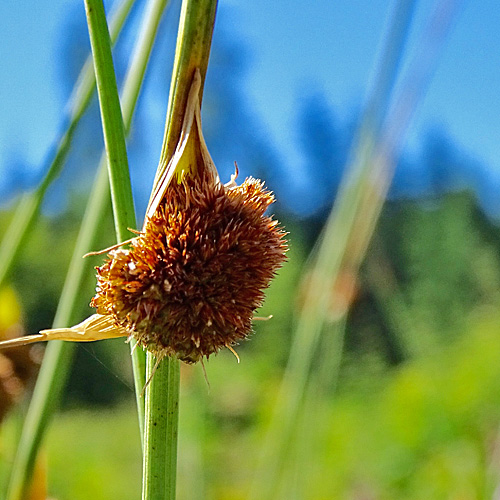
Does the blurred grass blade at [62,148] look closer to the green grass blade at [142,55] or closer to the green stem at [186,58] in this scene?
the green grass blade at [142,55]

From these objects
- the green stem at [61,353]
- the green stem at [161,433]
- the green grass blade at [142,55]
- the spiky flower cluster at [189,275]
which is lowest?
the green stem at [161,433]

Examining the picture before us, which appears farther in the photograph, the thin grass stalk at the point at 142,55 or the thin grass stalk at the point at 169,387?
the thin grass stalk at the point at 142,55

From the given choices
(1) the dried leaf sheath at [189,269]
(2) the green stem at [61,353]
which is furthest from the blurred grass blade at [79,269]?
(1) the dried leaf sheath at [189,269]

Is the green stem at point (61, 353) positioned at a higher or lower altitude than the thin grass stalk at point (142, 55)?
lower

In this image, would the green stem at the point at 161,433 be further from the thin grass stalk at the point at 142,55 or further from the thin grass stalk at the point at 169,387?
the thin grass stalk at the point at 142,55

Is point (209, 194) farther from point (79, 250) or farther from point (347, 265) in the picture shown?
point (347, 265)

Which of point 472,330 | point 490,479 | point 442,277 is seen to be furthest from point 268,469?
point 442,277

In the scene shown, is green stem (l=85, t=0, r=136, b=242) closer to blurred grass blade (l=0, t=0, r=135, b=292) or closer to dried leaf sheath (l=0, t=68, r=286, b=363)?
dried leaf sheath (l=0, t=68, r=286, b=363)

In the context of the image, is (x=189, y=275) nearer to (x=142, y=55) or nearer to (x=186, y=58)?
(x=186, y=58)

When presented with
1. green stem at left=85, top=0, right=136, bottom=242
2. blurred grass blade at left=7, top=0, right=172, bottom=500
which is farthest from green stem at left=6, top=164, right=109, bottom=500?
green stem at left=85, top=0, right=136, bottom=242
